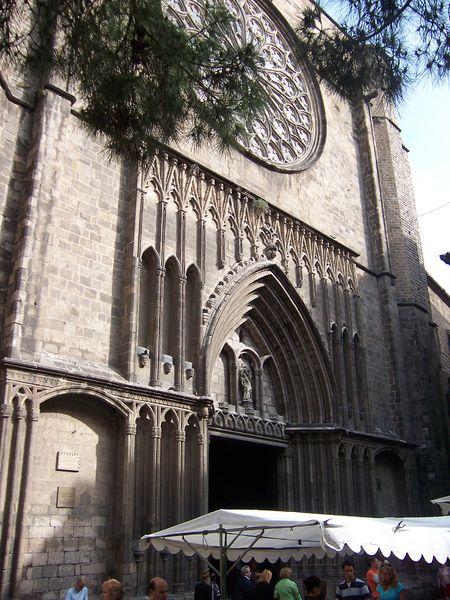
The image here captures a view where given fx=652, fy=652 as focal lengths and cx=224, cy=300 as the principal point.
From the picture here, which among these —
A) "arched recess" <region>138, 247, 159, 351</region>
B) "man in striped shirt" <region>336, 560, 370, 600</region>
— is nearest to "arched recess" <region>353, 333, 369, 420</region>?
"arched recess" <region>138, 247, 159, 351</region>

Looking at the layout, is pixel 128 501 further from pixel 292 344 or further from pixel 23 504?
pixel 292 344

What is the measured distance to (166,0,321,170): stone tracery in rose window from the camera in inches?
622

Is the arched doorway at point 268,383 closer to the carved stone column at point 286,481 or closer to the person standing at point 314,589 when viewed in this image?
the carved stone column at point 286,481

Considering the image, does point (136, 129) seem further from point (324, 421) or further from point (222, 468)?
point (222, 468)

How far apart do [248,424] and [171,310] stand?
9.09ft

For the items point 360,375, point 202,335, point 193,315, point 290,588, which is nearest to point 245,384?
point 202,335

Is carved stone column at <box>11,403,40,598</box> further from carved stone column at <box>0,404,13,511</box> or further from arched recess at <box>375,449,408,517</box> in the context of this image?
arched recess at <box>375,449,408,517</box>

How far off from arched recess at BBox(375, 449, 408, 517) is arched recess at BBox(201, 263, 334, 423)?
2.22 meters

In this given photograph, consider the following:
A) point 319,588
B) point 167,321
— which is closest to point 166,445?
point 167,321

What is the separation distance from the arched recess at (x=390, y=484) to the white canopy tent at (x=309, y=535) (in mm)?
7397

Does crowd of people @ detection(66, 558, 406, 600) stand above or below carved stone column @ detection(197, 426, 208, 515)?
below

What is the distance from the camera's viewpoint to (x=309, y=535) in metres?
6.09

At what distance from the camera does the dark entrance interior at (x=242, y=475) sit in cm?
1330

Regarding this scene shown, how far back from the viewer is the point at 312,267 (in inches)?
580
